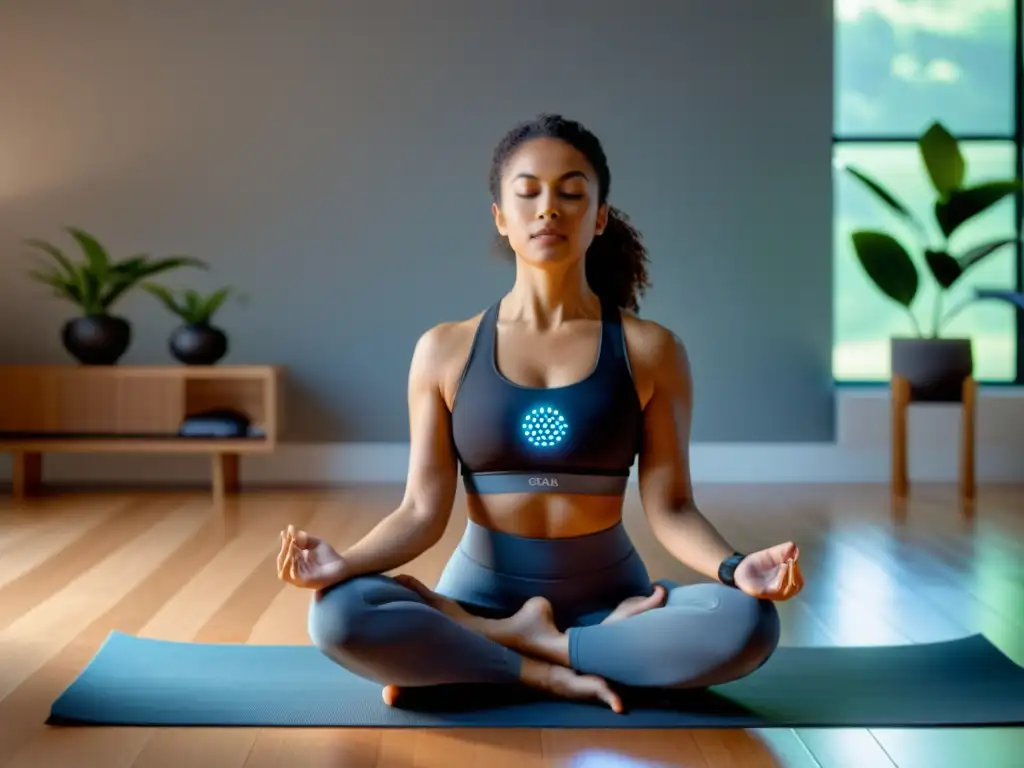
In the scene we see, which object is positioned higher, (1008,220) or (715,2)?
(715,2)

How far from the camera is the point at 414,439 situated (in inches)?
83.5

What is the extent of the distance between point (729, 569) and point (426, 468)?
521mm

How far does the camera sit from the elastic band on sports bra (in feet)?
6.72

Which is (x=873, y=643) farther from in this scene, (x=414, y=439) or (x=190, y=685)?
(x=190, y=685)

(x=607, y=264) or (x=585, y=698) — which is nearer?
(x=585, y=698)

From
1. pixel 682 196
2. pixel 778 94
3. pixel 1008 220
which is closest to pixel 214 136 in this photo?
pixel 682 196

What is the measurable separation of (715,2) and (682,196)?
78 centimetres

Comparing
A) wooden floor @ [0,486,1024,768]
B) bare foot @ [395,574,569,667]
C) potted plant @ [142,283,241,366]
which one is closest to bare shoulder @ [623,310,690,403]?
bare foot @ [395,574,569,667]

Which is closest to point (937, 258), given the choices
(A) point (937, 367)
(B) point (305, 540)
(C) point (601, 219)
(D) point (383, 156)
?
(A) point (937, 367)

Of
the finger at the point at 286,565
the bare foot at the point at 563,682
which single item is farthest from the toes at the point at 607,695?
the finger at the point at 286,565

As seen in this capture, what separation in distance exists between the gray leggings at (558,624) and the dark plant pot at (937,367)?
287 cm

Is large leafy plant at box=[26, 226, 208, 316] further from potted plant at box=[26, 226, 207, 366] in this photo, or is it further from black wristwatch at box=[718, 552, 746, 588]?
black wristwatch at box=[718, 552, 746, 588]

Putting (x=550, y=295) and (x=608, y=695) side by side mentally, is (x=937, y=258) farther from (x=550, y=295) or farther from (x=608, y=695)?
(x=608, y=695)

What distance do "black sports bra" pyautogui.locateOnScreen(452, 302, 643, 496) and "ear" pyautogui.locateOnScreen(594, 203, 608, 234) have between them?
199 millimetres
